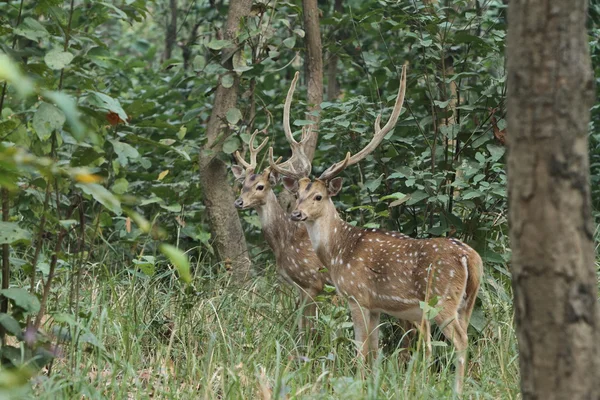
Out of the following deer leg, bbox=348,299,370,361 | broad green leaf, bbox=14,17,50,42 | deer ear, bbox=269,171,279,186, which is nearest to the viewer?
broad green leaf, bbox=14,17,50,42

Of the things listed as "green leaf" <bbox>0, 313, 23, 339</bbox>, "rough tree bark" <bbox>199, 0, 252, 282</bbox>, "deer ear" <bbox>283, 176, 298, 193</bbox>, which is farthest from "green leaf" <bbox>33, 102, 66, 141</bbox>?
"rough tree bark" <bbox>199, 0, 252, 282</bbox>

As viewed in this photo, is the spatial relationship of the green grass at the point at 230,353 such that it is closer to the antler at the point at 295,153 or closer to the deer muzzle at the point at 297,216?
the deer muzzle at the point at 297,216

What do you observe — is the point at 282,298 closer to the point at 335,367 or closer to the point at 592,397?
the point at 335,367

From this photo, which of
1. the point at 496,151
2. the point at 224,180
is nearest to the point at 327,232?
the point at 496,151

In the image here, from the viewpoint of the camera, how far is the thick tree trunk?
2469 millimetres

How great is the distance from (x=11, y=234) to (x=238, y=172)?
4.03m

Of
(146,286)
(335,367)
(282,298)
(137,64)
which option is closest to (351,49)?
(137,64)

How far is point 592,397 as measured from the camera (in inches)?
99.2

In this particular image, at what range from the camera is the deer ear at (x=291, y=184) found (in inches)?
261

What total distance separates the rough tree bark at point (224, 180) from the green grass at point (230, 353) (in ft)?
1.87

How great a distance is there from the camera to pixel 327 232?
6.30m

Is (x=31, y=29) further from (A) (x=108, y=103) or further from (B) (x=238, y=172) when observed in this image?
(B) (x=238, y=172)

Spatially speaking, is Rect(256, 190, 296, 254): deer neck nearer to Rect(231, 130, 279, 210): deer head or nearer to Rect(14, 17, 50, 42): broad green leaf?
Rect(231, 130, 279, 210): deer head

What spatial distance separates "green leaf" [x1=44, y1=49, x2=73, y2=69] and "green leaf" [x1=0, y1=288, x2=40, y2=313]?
3.10 feet
